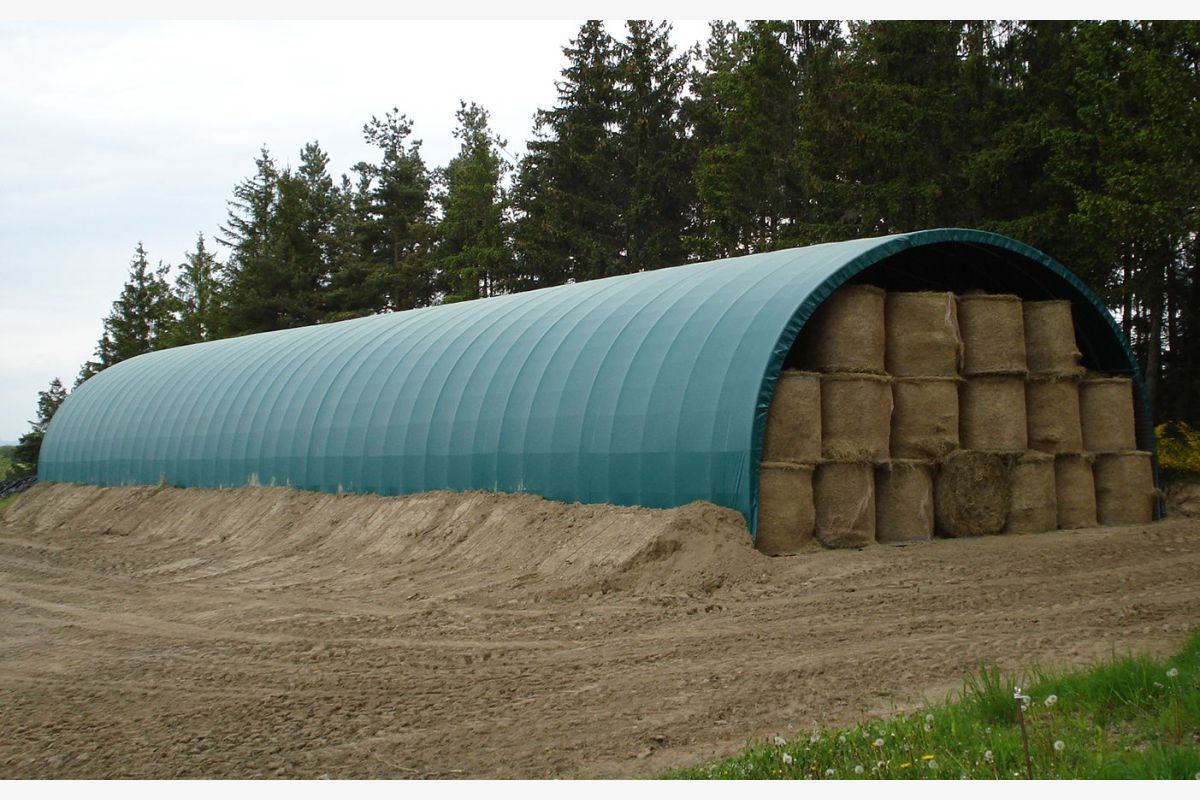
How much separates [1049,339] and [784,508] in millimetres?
6134

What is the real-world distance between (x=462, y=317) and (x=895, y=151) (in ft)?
45.9

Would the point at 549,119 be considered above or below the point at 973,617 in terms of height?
above

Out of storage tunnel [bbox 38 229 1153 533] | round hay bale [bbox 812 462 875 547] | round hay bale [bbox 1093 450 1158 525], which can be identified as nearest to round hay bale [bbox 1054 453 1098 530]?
round hay bale [bbox 1093 450 1158 525]

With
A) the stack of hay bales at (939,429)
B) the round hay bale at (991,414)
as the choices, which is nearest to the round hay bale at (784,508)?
the stack of hay bales at (939,429)

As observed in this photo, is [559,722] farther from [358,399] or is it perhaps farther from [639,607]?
[358,399]

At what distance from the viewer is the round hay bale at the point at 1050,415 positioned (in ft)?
56.4

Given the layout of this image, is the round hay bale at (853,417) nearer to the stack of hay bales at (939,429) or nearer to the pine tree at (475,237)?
the stack of hay bales at (939,429)

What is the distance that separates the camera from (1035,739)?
6523 millimetres

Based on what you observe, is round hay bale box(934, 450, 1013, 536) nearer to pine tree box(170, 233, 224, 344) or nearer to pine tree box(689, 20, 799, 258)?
pine tree box(689, 20, 799, 258)

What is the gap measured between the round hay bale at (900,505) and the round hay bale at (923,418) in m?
0.34

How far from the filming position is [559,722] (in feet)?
27.7

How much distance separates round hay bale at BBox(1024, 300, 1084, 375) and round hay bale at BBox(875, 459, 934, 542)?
343 cm

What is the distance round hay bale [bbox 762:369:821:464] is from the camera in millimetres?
14625

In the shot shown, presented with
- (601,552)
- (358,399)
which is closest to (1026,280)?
(601,552)
